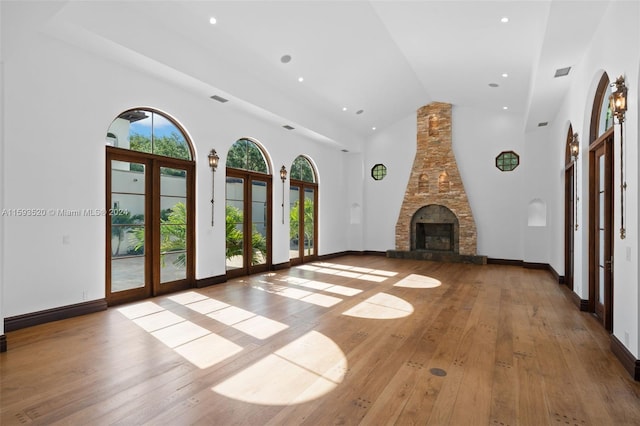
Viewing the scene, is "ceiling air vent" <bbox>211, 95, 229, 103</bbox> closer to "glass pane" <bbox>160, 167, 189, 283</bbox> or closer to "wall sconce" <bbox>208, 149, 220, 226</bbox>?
"wall sconce" <bbox>208, 149, 220, 226</bbox>

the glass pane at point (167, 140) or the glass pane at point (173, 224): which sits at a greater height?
the glass pane at point (167, 140)

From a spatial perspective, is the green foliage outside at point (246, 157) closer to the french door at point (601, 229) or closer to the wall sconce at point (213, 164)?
the wall sconce at point (213, 164)

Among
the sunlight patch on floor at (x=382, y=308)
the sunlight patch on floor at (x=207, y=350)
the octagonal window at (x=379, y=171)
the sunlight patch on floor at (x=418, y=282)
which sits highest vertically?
the octagonal window at (x=379, y=171)

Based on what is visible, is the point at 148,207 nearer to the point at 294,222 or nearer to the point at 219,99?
the point at 219,99

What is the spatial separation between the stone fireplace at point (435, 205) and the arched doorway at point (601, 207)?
512 centimetres

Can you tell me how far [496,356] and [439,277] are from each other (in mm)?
4439

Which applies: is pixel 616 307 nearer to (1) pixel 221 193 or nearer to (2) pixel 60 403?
(2) pixel 60 403

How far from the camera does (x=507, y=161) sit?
995cm

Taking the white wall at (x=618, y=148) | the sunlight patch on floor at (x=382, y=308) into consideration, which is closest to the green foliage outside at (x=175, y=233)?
the sunlight patch on floor at (x=382, y=308)

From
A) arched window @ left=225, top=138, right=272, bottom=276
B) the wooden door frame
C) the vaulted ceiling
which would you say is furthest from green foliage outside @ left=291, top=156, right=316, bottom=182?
the wooden door frame

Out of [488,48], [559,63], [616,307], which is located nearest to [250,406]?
[616,307]

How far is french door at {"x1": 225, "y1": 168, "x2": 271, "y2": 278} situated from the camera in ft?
24.4

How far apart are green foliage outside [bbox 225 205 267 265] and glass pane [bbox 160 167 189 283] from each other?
1.10 m

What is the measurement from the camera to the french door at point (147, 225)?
5.27 m
